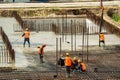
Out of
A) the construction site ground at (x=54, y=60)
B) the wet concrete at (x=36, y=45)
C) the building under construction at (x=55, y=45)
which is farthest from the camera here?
the wet concrete at (x=36, y=45)

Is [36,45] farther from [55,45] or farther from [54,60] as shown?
[54,60]

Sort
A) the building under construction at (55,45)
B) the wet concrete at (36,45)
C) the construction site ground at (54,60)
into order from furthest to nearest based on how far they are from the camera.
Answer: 1. the wet concrete at (36,45)
2. the building under construction at (55,45)
3. the construction site ground at (54,60)

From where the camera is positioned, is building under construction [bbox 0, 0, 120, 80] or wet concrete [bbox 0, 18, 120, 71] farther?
wet concrete [bbox 0, 18, 120, 71]

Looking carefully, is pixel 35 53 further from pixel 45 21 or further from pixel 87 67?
pixel 45 21

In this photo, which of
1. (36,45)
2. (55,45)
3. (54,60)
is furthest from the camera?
(36,45)

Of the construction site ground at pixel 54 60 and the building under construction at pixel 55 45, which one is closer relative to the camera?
the construction site ground at pixel 54 60

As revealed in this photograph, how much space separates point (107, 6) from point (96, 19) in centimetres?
819

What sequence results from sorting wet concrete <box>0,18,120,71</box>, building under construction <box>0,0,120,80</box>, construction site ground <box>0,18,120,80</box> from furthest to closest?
wet concrete <box>0,18,120,71</box>
building under construction <box>0,0,120,80</box>
construction site ground <box>0,18,120,80</box>

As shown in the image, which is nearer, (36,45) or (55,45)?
(55,45)

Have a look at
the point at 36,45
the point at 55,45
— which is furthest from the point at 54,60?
the point at 36,45

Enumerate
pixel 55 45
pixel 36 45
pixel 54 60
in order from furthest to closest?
pixel 36 45, pixel 55 45, pixel 54 60

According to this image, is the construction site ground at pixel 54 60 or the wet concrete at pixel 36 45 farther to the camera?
the wet concrete at pixel 36 45

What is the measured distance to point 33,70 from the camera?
86.8 feet

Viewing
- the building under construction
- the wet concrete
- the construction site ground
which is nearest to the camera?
the construction site ground
